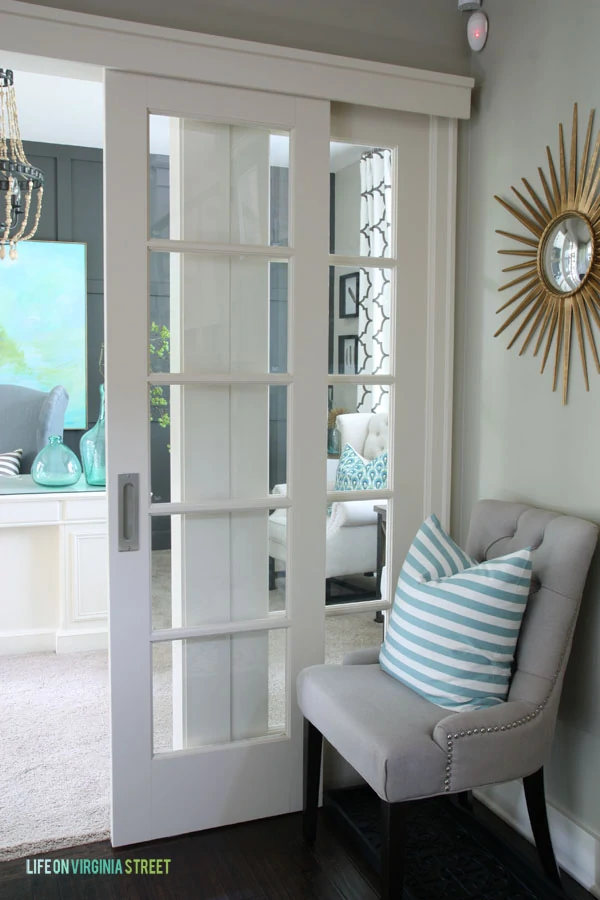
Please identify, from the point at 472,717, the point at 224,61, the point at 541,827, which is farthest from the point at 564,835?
the point at 224,61

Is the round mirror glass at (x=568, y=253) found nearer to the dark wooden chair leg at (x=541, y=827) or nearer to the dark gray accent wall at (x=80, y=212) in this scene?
the dark wooden chair leg at (x=541, y=827)

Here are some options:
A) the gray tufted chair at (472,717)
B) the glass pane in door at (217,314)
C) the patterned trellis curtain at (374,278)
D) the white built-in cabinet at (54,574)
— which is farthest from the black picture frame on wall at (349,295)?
the white built-in cabinet at (54,574)

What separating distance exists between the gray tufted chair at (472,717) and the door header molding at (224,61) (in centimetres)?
126

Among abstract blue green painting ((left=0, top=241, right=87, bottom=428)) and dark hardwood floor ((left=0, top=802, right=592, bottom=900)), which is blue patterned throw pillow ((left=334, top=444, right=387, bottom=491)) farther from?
abstract blue green painting ((left=0, top=241, right=87, bottom=428))

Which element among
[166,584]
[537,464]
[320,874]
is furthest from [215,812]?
[537,464]

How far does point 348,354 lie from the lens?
255 centimetres

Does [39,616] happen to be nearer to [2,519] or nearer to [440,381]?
[2,519]

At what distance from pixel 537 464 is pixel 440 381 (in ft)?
1.49

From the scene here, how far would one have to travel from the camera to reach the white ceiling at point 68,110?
2.19m

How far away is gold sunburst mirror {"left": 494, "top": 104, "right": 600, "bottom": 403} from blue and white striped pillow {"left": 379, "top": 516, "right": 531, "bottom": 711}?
0.58m

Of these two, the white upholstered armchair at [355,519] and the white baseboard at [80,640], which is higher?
the white upholstered armchair at [355,519]

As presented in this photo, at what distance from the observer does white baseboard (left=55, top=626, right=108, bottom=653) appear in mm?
3979

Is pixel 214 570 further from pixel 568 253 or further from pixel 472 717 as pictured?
pixel 568 253

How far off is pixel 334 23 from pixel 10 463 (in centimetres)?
332
